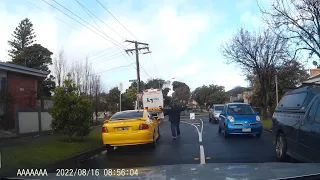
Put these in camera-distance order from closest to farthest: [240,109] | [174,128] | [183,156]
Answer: [183,156] < [174,128] < [240,109]

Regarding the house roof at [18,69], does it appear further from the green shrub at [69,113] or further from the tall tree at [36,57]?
the tall tree at [36,57]

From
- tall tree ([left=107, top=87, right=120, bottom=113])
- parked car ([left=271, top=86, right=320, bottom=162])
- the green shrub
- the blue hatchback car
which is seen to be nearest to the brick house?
the green shrub

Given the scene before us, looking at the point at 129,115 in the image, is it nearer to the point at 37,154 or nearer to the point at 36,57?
the point at 37,154

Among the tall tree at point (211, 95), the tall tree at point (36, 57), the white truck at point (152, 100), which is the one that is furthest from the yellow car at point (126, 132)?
the tall tree at point (211, 95)

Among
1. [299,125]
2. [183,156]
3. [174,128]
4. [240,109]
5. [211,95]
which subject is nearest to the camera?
[299,125]

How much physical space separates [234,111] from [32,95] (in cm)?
1246

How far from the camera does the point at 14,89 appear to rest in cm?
1986

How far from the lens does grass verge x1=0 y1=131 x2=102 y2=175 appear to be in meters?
8.40

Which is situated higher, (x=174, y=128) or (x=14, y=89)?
(x=14, y=89)

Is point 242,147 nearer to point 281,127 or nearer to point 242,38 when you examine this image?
→ point 281,127

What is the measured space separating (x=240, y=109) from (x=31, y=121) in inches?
393

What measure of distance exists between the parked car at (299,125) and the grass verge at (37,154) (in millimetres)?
6127

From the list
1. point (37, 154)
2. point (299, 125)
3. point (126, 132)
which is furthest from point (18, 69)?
point (299, 125)

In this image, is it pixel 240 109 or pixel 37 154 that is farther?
pixel 240 109
